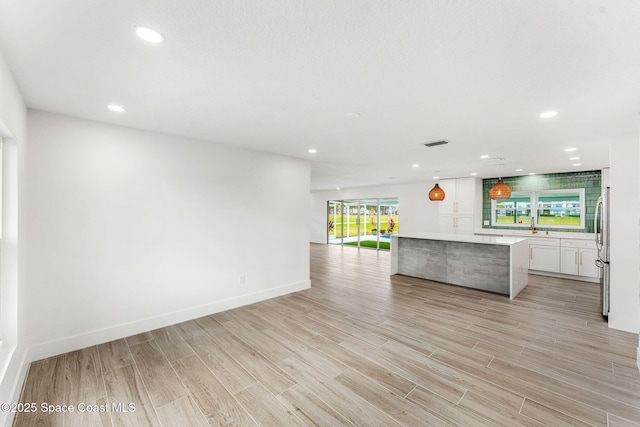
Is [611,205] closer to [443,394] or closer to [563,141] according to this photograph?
[563,141]

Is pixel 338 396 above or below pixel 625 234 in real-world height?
below

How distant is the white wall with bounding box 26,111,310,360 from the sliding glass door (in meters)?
7.07

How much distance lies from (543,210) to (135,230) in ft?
29.2

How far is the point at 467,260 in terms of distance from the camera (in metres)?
5.30

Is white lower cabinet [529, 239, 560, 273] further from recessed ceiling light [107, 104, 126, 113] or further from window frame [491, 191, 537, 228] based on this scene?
recessed ceiling light [107, 104, 126, 113]

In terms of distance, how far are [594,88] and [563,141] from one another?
2.02 m

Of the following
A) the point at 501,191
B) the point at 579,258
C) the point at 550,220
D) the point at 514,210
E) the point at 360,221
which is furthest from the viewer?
the point at 360,221

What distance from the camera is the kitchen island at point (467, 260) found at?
485 centimetres

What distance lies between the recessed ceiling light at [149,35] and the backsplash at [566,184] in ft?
27.9

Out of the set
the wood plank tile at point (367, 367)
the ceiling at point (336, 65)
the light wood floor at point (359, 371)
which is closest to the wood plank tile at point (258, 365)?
the light wood floor at point (359, 371)

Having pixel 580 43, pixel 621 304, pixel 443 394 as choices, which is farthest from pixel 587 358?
pixel 580 43

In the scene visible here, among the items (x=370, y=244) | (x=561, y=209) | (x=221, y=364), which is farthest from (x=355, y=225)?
(x=221, y=364)

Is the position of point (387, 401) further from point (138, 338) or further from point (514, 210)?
point (514, 210)

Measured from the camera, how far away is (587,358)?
278 cm
